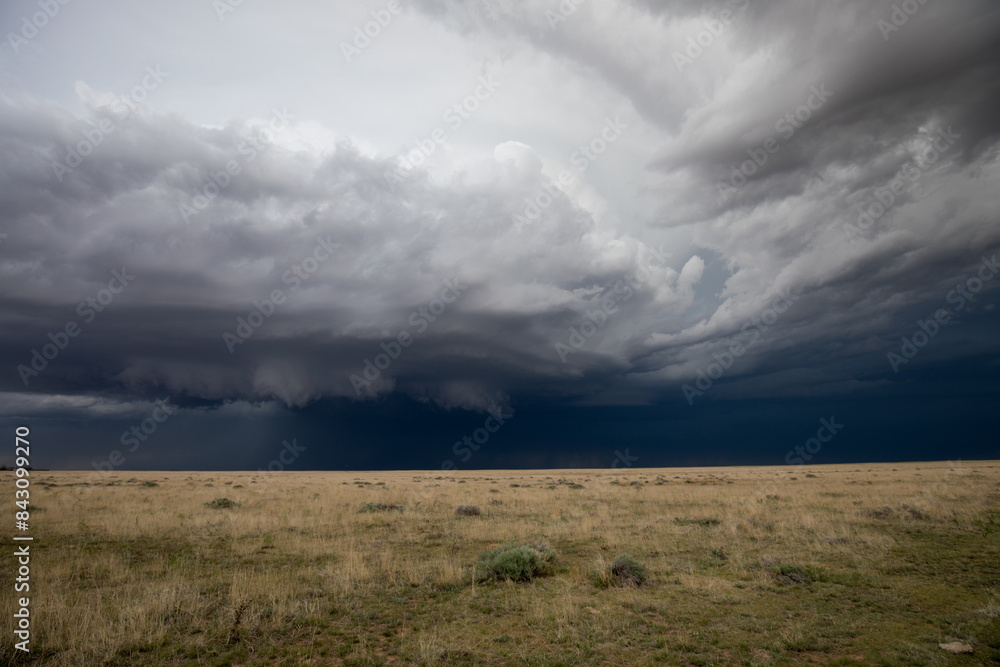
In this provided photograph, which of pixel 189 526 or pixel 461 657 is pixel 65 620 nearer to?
pixel 461 657

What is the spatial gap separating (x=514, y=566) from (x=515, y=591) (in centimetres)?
106

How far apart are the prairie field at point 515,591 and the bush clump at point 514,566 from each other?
150 mm

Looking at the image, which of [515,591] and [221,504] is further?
[221,504]

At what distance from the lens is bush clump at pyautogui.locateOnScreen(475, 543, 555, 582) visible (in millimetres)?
12164

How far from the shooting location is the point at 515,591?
11.2 meters

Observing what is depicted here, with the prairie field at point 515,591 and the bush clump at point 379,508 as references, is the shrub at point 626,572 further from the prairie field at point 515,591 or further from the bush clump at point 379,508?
the bush clump at point 379,508

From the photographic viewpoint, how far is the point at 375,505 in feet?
83.3

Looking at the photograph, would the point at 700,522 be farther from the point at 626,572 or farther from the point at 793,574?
the point at 626,572

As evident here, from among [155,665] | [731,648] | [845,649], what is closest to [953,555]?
[845,649]

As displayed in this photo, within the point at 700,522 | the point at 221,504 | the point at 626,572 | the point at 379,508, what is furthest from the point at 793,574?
the point at 221,504

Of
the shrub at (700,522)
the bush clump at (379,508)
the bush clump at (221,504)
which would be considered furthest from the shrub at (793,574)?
the bush clump at (221,504)

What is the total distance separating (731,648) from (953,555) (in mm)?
10905

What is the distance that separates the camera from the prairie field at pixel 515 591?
786 cm

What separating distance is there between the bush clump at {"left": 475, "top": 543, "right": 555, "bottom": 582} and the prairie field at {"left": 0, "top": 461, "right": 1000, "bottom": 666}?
5.9 inches
